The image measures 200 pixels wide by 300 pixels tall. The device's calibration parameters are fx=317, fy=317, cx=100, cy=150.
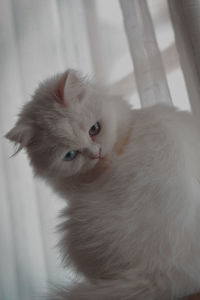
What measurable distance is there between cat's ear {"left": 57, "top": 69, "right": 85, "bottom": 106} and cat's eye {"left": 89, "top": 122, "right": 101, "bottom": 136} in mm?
61

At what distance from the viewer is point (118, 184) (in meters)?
0.58

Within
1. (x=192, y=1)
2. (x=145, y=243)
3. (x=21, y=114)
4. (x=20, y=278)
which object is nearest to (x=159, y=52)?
(x=192, y=1)

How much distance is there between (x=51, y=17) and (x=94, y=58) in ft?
0.82

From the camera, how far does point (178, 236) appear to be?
1.73 feet

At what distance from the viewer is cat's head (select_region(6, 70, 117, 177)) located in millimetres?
593

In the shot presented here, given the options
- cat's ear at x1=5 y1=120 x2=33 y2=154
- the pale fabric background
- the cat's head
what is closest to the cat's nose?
the cat's head

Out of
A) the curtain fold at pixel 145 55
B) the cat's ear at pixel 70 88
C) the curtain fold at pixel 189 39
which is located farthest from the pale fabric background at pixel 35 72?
the cat's ear at pixel 70 88

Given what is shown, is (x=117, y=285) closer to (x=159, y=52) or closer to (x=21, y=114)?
(x=21, y=114)

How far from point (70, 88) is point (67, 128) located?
0.28 feet

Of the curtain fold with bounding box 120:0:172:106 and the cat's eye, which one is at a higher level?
the curtain fold with bounding box 120:0:172:106

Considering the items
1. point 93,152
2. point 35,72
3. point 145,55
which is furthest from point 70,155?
point 35,72

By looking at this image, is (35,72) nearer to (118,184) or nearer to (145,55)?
(145,55)

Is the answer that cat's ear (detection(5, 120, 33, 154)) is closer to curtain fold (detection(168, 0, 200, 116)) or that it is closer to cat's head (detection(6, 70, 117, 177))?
cat's head (detection(6, 70, 117, 177))

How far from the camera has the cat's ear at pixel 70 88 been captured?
0.60 m
